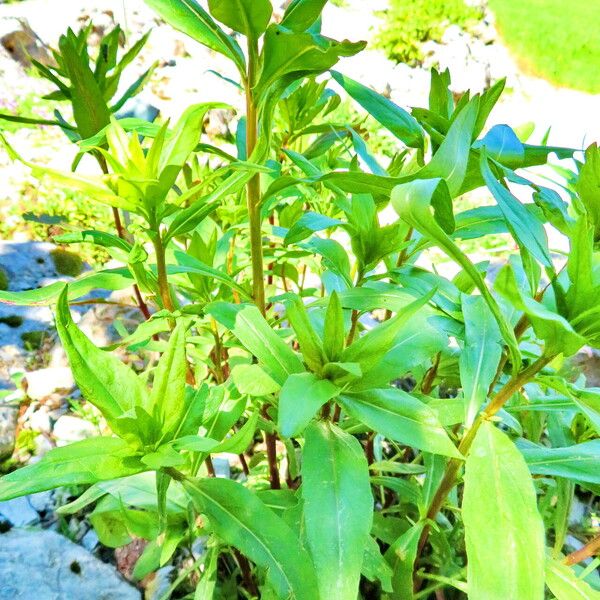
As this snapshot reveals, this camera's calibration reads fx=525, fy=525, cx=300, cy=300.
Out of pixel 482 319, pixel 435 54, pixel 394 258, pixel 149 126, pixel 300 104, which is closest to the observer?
pixel 482 319

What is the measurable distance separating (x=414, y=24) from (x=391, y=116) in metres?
9.05

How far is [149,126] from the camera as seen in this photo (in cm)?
100

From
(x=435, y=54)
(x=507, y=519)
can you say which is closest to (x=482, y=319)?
(x=507, y=519)

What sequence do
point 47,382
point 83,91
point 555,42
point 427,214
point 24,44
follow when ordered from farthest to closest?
1. point 555,42
2. point 24,44
3. point 47,382
4. point 83,91
5. point 427,214

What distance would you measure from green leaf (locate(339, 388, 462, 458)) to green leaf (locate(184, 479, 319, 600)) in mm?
188

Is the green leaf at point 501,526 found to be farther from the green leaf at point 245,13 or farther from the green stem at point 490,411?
the green leaf at point 245,13

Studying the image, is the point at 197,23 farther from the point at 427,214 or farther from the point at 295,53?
the point at 427,214

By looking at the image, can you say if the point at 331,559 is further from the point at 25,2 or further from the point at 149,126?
the point at 25,2

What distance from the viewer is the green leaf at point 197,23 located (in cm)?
79

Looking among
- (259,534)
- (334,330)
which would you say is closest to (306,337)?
(334,330)

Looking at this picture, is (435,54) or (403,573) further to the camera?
(435,54)

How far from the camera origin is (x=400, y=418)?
0.74 meters

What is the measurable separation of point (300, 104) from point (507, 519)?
45.9 inches

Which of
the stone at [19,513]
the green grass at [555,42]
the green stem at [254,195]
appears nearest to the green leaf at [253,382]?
the green stem at [254,195]
